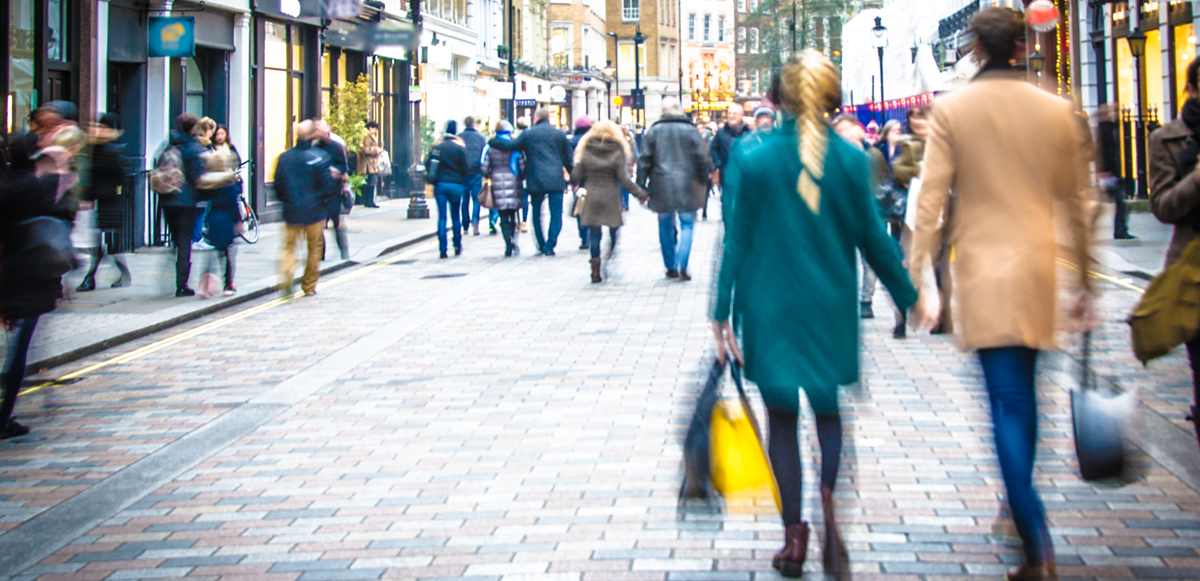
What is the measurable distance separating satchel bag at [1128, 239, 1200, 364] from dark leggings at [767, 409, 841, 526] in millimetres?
1210

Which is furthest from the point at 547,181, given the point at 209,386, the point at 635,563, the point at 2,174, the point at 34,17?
the point at 635,563

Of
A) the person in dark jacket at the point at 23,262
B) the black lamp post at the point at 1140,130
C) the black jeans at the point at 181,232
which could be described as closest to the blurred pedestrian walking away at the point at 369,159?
the black jeans at the point at 181,232

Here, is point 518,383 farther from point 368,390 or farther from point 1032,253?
point 1032,253

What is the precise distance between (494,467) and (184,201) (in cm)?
764

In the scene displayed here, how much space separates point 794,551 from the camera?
4.32 m

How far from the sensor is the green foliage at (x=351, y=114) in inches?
1008

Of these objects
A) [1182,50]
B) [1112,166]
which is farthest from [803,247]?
[1182,50]

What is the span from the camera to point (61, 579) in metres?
4.55

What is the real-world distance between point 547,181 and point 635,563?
1233 cm

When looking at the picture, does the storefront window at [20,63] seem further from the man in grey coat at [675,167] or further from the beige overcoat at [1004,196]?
the beige overcoat at [1004,196]

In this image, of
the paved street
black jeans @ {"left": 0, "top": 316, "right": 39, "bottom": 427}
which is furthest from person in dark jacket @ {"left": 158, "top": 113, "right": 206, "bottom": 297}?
black jeans @ {"left": 0, "top": 316, "right": 39, "bottom": 427}

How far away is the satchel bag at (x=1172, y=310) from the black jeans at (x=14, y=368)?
17.3 ft

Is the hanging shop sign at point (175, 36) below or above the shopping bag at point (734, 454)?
above

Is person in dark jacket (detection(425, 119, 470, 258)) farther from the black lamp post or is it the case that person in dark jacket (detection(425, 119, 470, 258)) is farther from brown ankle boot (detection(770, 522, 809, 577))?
brown ankle boot (detection(770, 522, 809, 577))
